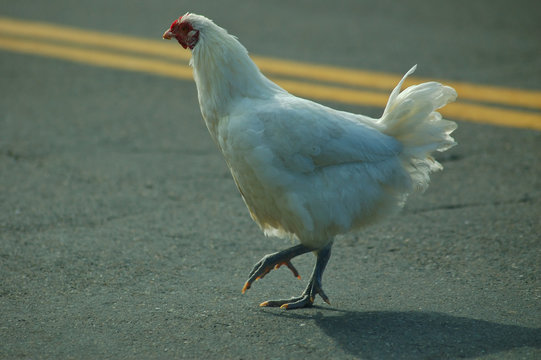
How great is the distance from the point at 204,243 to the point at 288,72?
12.7ft

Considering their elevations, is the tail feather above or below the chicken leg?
above

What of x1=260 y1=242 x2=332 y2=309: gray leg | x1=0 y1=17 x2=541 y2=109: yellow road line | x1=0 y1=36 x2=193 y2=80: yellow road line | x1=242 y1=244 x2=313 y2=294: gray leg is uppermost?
x1=0 y1=17 x2=541 y2=109: yellow road line

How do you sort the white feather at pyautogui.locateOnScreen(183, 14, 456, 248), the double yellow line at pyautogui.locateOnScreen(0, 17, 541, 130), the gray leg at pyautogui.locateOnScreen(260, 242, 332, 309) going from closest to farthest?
the white feather at pyautogui.locateOnScreen(183, 14, 456, 248) < the gray leg at pyautogui.locateOnScreen(260, 242, 332, 309) < the double yellow line at pyautogui.locateOnScreen(0, 17, 541, 130)

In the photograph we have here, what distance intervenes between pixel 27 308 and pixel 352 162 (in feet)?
6.46

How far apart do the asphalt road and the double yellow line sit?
25cm

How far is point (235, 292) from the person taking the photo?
13.4 ft

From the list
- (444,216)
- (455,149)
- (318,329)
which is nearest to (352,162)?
(318,329)

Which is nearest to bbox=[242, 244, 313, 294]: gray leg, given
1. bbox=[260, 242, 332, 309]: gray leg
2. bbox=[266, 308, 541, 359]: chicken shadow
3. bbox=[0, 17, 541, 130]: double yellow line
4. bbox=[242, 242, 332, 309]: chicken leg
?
bbox=[242, 242, 332, 309]: chicken leg

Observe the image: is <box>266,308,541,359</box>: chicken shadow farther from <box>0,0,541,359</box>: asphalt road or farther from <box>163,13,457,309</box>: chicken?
<box>163,13,457,309</box>: chicken

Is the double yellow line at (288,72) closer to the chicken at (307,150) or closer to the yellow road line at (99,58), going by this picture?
the yellow road line at (99,58)

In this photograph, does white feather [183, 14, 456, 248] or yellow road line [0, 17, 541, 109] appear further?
yellow road line [0, 17, 541, 109]

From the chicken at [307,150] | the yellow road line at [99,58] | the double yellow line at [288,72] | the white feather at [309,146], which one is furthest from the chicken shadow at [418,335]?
the yellow road line at [99,58]

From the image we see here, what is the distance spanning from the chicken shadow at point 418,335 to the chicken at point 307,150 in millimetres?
277

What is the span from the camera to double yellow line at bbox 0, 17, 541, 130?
7121mm
